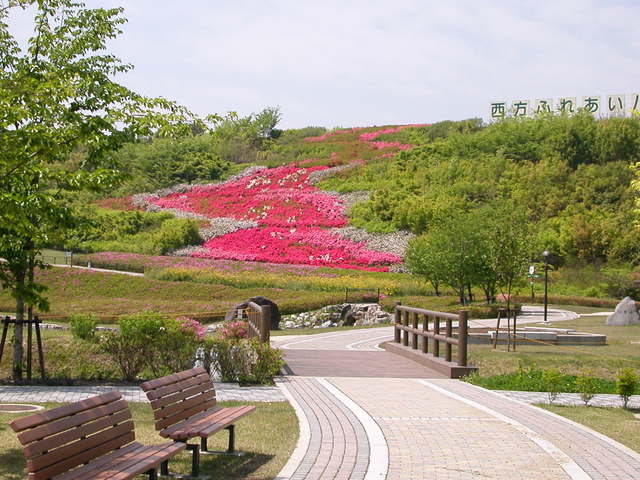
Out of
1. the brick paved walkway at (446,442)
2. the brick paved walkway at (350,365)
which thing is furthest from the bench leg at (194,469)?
the brick paved walkway at (350,365)

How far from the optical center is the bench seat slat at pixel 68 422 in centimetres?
509

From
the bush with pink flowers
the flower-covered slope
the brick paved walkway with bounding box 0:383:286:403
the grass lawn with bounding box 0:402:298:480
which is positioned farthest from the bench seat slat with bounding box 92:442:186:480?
the flower-covered slope

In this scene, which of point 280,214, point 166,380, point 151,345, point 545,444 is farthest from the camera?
Answer: point 280,214

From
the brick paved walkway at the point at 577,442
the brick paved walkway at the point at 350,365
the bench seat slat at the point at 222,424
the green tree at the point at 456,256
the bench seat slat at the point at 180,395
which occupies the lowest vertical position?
the brick paved walkway at the point at 350,365

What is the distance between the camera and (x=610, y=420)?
1023 cm

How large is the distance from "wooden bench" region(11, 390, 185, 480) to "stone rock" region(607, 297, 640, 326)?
25.9 meters

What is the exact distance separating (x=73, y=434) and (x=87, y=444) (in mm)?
183

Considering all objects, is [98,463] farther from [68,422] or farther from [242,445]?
[242,445]

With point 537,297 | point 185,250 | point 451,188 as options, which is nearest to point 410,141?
point 451,188

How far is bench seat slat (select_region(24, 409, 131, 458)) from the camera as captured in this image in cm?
507

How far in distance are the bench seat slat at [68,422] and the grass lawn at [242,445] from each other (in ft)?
3.75

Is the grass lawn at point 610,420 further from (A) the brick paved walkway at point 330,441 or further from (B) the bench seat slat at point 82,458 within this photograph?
(B) the bench seat slat at point 82,458

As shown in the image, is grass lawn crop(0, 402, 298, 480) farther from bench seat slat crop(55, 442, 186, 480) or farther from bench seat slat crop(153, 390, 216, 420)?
bench seat slat crop(55, 442, 186, 480)

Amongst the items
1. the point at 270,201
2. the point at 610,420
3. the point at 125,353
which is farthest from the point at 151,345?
the point at 270,201
